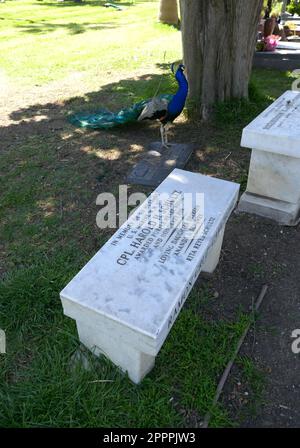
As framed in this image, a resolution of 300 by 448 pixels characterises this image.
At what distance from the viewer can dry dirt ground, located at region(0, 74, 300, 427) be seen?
2256 mm

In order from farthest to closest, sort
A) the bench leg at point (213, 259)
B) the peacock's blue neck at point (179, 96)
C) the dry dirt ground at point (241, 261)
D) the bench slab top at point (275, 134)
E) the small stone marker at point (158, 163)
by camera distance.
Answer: the peacock's blue neck at point (179, 96) → the small stone marker at point (158, 163) → the bench slab top at point (275, 134) → the bench leg at point (213, 259) → the dry dirt ground at point (241, 261)

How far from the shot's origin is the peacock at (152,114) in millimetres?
4668

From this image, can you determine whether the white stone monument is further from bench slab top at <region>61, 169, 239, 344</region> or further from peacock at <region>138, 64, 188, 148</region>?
peacock at <region>138, 64, 188, 148</region>

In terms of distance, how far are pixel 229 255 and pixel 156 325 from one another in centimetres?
163

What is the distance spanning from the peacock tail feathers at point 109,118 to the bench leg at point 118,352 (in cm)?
373

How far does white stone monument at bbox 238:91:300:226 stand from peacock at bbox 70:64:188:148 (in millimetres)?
1245

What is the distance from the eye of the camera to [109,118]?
18.5 feet

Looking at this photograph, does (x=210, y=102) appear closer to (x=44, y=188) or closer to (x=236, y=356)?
(x=44, y=188)

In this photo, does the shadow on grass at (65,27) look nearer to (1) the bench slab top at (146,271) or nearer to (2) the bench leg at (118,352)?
(1) the bench slab top at (146,271)

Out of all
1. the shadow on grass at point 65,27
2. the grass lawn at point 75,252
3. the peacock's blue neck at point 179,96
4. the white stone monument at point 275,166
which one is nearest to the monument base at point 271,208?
the white stone monument at point 275,166

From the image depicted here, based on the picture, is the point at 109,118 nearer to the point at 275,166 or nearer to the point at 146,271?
the point at 275,166

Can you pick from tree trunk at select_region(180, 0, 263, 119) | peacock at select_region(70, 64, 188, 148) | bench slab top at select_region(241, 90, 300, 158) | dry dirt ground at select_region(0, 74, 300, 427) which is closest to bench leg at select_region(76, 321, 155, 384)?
dry dirt ground at select_region(0, 74, 300, 427)

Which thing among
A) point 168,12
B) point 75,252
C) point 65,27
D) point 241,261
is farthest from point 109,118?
point 65,27

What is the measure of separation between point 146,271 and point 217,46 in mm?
4091
